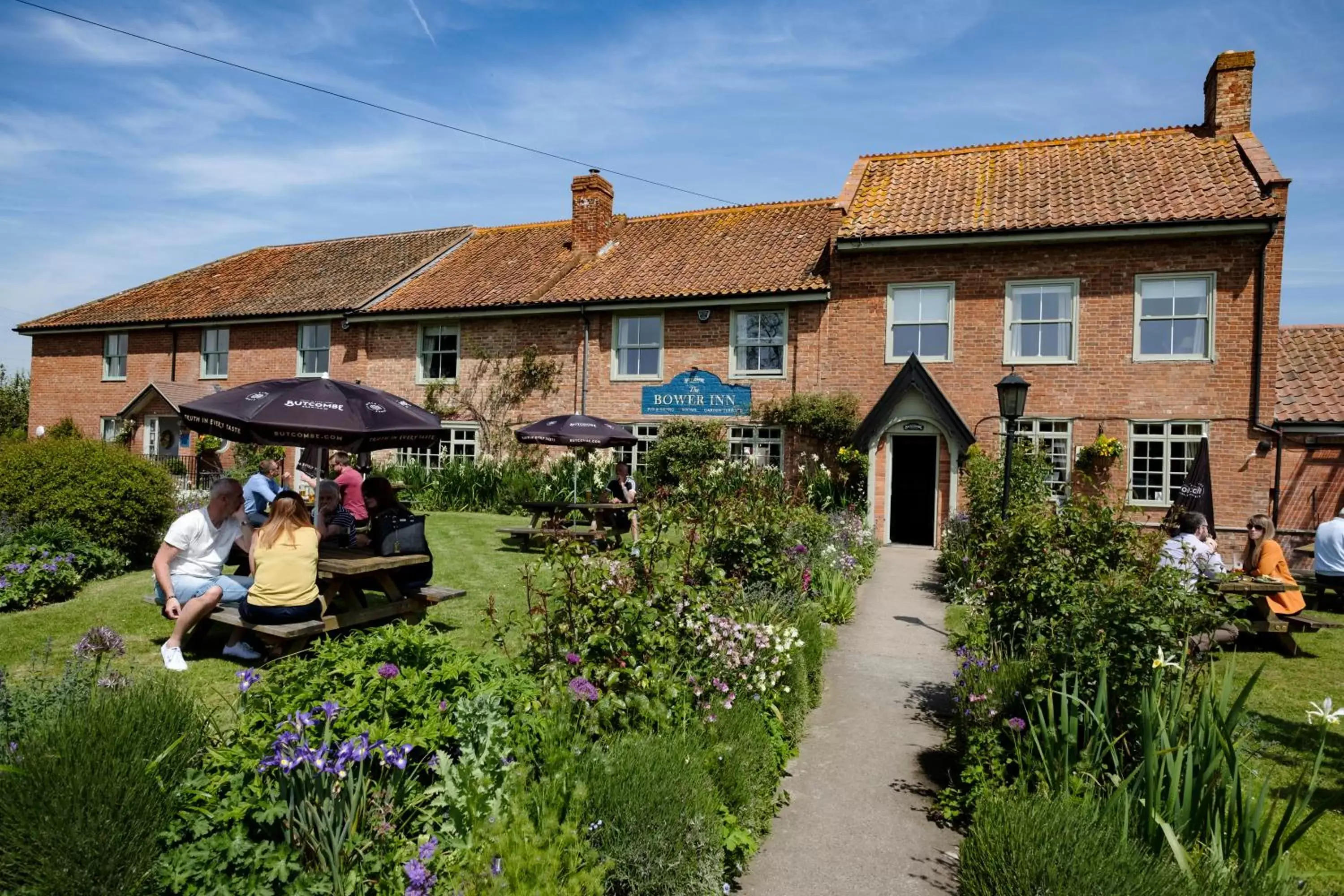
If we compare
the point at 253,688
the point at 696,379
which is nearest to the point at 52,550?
the point at 253,688

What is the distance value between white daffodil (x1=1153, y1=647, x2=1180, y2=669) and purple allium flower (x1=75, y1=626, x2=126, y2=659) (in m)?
5.45

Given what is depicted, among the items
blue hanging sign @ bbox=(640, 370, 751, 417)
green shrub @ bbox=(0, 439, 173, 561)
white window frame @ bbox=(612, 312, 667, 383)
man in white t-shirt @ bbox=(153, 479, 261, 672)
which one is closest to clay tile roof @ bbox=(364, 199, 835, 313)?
white window frame @ bbox=(612, 312, 667, 383)

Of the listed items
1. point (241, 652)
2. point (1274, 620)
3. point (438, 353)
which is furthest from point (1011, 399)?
point (438, 353)

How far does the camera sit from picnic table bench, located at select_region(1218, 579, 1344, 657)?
25.5 feet

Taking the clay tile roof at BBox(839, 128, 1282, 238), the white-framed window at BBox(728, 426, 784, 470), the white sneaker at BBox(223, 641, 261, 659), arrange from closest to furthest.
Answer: the white sneaker at BBox(223, 641, 261, 659) < the clay tile roof at BBox(839, 128, 1282, 238) < the white-framed window at BBox(728, 426, 784, 470)

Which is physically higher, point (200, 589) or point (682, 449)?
point (682, 449)

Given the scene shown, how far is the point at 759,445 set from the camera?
18.2 metres

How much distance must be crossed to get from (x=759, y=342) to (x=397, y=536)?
12.4m

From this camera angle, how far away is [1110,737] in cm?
425

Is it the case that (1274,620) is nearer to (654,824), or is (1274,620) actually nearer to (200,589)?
(654,824)

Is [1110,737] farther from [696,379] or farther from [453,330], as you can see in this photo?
[453,330]

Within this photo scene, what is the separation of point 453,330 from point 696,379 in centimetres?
716

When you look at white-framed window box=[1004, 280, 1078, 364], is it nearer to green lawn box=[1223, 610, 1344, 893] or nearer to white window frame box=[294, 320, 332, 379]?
green lawn box=[1223, 610, 1344, 893]

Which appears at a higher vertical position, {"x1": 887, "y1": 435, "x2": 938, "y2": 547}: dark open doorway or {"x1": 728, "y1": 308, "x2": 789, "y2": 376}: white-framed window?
{"x1": 728, "y1": 308, "x2": 789, "y2": 376}: white-framed window
